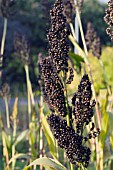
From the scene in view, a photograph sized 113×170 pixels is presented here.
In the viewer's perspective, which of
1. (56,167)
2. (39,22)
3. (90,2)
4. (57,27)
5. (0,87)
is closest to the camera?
(57,27)

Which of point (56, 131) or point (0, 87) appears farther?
point (0, 87)

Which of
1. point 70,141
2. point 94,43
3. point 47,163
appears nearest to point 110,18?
point 70,141

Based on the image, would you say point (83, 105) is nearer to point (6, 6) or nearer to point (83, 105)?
point (83, 105)

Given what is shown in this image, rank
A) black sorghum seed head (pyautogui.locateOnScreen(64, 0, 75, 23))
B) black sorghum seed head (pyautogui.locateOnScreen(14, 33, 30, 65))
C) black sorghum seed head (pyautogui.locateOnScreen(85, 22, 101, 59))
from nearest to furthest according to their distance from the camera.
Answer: black sorghum seed head (pyautogui.locateOnScreen(64, 0, 75, 23)) < black sorghum seed head (pyautogui.locateOnScreen(85, 22, 101, 59)) < black sorghum seed head (pyautogui.locateOnScreen(14, 33, 30, 65))

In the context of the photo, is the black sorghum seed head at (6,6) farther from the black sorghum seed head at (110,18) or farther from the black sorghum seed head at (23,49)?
the black sorghum seed head at (110,18)

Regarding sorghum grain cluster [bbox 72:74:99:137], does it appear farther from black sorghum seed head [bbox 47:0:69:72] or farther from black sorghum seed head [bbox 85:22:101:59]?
black sorghum seed head [bbox 85:22:101:59]

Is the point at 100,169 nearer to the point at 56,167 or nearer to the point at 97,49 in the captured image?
the point at 56,167

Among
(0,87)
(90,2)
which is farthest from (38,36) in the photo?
(0,87)

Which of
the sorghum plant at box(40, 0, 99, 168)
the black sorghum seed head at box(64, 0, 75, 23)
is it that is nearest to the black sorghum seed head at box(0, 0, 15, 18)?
the black sorghum seed head at box(64, 0, 75, 23)
